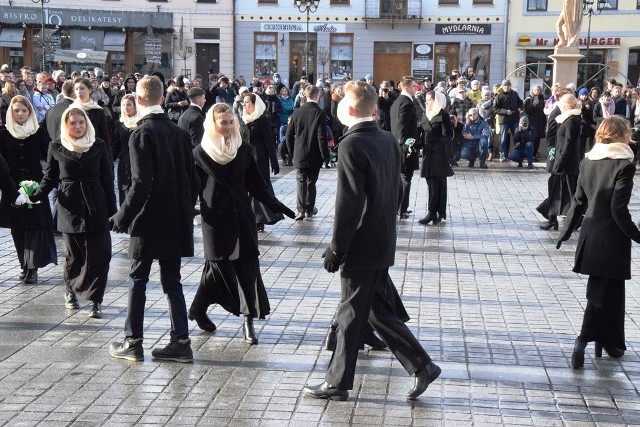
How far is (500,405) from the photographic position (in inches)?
233

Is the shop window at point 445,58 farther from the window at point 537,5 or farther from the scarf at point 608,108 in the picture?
the scarf at point 608,108

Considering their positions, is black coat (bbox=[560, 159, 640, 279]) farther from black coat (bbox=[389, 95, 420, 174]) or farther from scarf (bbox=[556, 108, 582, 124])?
black coat (bbox=[389, 95, 420, 174])

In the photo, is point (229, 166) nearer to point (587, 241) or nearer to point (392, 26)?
point (587, 241)

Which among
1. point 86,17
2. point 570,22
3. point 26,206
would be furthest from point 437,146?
point 86,17

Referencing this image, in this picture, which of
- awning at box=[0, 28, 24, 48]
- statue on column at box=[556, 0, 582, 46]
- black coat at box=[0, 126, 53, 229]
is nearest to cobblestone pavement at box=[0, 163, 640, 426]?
black coat at box=[0, 126, 53, 229]

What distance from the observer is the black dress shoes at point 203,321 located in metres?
7.44

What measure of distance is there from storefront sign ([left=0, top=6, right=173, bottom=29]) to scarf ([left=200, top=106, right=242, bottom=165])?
37.7m

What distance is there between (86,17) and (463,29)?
1709 centimetres

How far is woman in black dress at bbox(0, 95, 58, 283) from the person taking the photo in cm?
909

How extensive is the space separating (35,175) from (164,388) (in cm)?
391

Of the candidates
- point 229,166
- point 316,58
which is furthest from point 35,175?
point 316,58

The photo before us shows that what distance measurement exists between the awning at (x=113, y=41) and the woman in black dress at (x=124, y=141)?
31578 millimetres

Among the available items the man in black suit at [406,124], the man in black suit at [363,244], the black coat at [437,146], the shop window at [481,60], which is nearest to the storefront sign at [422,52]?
the shop window at [481,60]

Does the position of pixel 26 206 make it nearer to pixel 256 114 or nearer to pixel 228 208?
pixel 228 208
